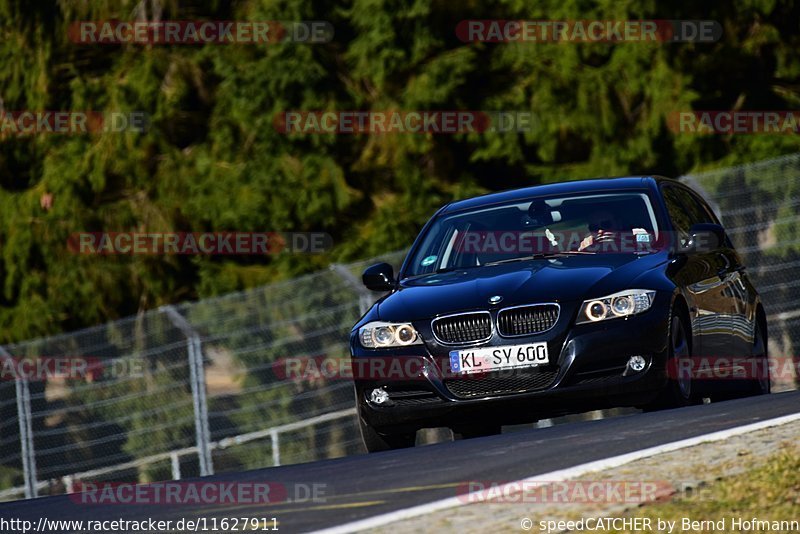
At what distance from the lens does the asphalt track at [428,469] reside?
22.2 feet

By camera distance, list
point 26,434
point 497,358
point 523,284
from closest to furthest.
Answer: point 497,358
point 523,284
point 26,434

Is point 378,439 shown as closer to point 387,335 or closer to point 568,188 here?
point 387,335

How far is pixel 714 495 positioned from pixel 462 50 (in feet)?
62.6

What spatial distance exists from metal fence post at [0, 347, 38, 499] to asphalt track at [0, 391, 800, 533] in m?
6.70

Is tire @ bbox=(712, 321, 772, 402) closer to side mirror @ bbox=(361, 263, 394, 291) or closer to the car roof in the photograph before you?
the car roof

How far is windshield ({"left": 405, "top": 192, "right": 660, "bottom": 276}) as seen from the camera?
1088 centimetres

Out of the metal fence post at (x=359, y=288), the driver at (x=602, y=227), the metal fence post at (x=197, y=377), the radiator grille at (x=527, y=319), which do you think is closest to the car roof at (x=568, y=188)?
the driver at (x=602, y=227)

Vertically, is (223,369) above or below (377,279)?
below

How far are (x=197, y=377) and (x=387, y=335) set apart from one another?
566 centimetres

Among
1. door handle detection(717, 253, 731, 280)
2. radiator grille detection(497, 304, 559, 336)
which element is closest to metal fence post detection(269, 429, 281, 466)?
door handle detection(717, 253, 731, 280)

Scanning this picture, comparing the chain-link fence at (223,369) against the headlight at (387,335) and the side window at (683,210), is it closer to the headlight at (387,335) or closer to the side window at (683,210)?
the side window at (683,210)

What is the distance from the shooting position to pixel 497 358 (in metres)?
9.73

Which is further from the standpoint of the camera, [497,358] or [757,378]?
[757,378]

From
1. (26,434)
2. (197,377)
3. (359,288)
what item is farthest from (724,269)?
(26,434)
